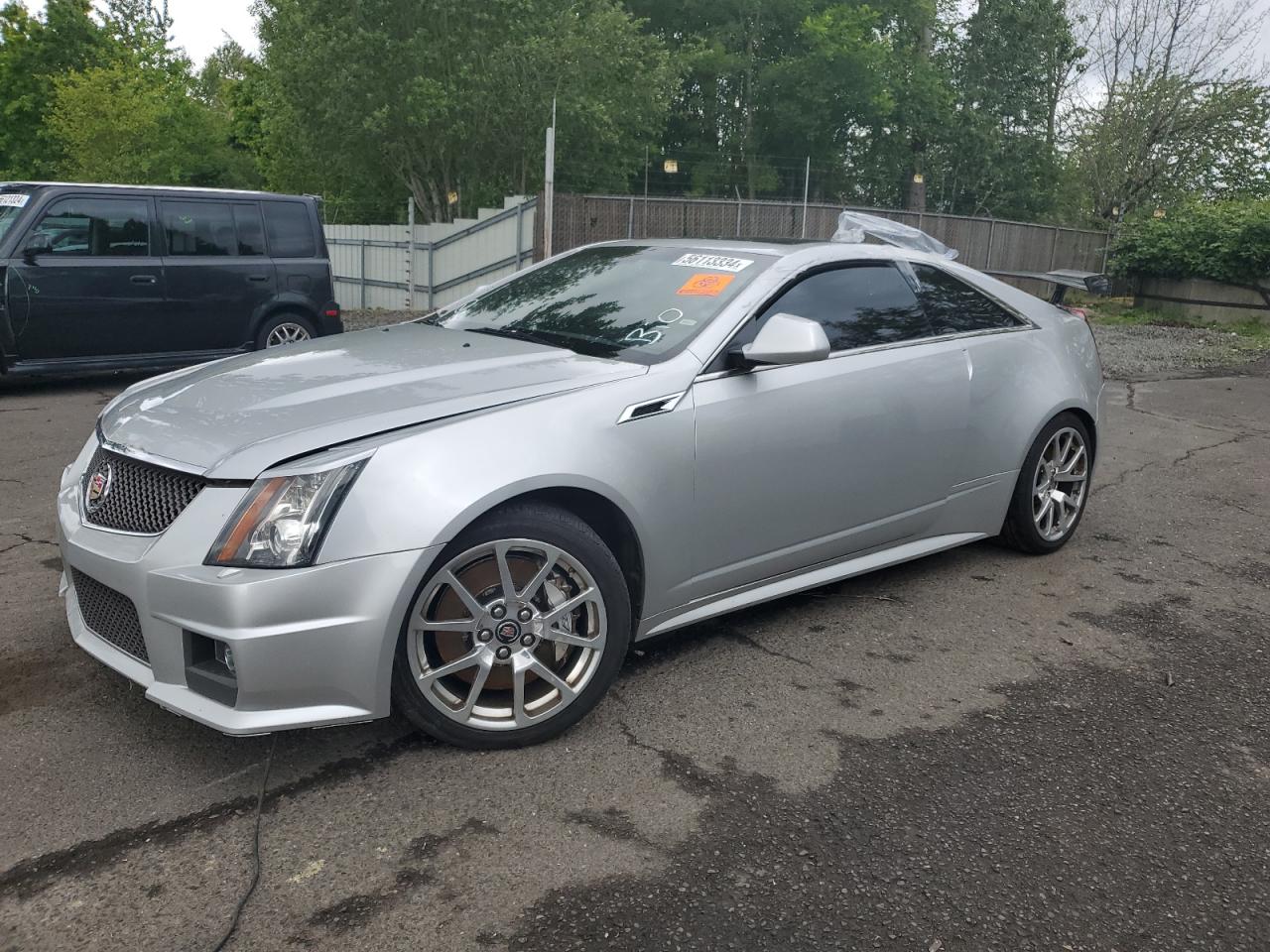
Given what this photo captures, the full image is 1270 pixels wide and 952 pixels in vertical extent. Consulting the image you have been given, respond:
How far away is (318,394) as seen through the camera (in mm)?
3340

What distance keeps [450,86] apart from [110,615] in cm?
2075

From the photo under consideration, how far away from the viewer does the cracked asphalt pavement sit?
98.3 inches

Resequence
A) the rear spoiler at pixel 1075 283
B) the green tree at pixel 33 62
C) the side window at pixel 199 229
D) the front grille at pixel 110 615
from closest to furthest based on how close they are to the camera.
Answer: the front grille at pixel 110 615 → the rear spoiler at pixel 1075 283 → the side window at pixel 199 229 → the green tree at pixel 33 62

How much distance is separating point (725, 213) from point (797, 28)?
1717cm

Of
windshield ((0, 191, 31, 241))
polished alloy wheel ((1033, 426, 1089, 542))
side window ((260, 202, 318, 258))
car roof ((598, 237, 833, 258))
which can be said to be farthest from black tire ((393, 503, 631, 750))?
side window ((260, 202, 318, 258))

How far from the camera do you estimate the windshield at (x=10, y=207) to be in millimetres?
8930

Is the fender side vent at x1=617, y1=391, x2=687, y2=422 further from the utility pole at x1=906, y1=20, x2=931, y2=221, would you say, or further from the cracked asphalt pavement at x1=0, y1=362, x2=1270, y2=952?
the utility pole at x1=906, y1=20, x2=931, y2=221

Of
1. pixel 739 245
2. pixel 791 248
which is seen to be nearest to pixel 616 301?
pixel 739 245

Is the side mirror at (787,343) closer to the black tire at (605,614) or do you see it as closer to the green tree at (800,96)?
the black tire at (605,614)

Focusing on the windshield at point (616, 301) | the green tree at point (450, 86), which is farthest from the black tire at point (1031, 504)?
the green tree at point (450, 86)

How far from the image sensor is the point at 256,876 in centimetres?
260

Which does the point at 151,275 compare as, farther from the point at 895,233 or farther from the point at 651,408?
the point at 651,408

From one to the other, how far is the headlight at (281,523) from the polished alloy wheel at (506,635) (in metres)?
0.35

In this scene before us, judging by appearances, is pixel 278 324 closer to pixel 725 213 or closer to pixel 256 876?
pixel 256 876
